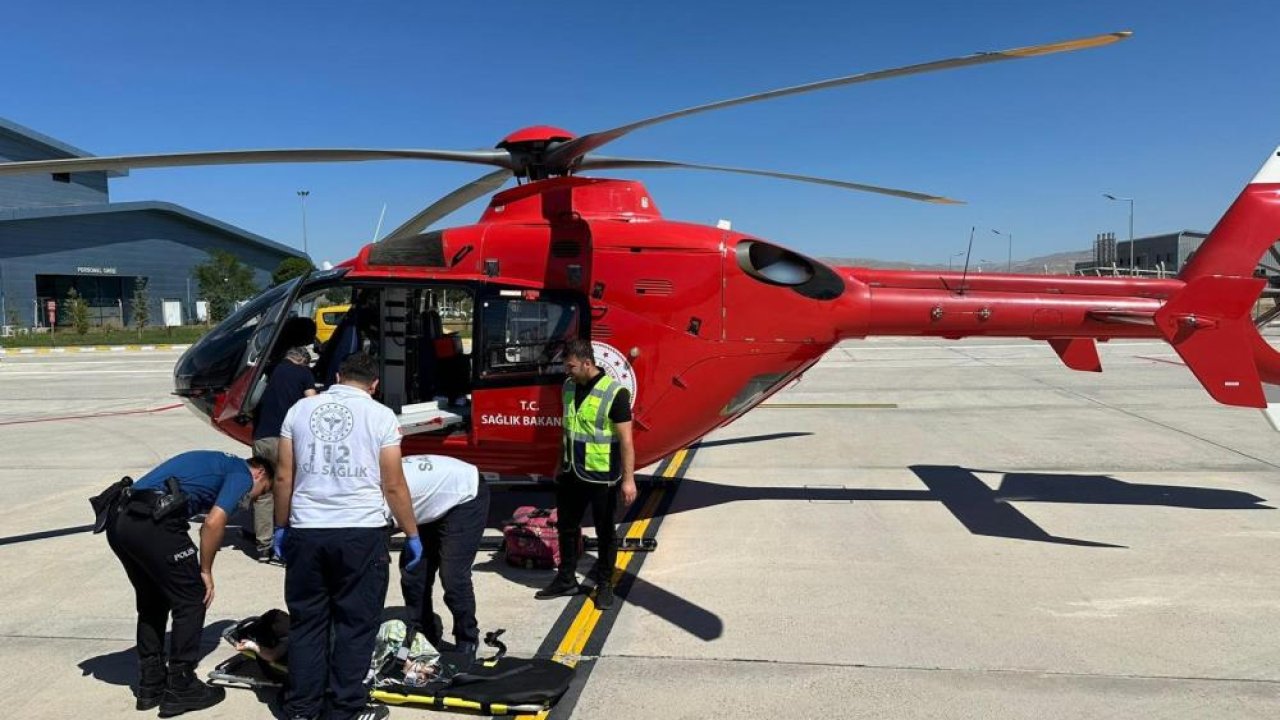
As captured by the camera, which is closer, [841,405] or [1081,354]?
[1081,354]

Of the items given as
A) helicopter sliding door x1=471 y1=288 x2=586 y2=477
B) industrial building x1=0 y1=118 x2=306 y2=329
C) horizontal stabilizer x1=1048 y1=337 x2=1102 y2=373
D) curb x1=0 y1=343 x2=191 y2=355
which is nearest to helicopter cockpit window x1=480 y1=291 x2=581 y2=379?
helicopter sliding door x1=471 y1=288 x2=586 y2=477

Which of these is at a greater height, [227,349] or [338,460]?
[227,349]

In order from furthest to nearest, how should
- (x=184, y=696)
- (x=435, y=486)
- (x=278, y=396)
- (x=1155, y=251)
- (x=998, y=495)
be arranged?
1. (x=1155, y=251)
2. (x=998, y=495)
3. (x=278, y=396)
4. (x=435, y=486)
5. (x=184, y=696)

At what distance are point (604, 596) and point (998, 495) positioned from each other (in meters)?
4.76

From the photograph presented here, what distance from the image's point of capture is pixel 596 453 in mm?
5109

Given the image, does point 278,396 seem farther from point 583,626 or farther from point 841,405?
point 841,405

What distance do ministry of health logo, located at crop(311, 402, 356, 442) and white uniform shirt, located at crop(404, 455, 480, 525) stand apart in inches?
22.2

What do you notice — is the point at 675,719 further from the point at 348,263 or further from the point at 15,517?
the point at 15,517

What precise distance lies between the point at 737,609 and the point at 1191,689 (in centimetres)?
244

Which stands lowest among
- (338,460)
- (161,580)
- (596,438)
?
(161,580)

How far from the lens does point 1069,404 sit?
13781mm

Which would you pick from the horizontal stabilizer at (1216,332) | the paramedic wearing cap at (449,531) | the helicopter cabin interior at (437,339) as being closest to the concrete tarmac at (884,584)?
the paramedic wearing cap at (449,531)

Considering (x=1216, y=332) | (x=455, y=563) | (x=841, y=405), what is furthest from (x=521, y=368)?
(x=841, y=405)

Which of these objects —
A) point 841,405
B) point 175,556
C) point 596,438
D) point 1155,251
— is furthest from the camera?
point 1155,251
